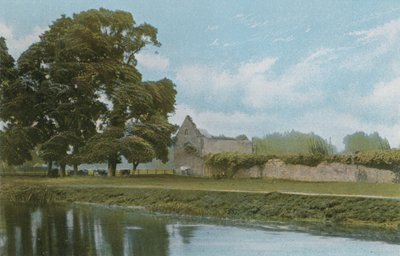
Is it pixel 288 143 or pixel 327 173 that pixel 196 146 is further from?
pixel 327 173

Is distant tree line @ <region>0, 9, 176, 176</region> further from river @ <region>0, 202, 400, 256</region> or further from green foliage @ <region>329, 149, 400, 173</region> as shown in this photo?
river @ <region>0, 202, 400, 256</region>

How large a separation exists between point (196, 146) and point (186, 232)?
27.4 m

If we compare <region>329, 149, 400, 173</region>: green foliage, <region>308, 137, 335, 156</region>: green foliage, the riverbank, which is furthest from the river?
<region>308, 137, 335, 156</region>: green foliage

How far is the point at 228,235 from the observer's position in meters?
15.9

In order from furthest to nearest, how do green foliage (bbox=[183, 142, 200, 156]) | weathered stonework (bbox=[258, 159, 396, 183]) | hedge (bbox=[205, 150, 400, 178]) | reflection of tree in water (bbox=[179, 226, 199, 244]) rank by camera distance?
green foliage (bbox=[183, 142, 200, 156]), weathered stonework (bbox=[258, 159, 396, 183]), hedge (bbox=[205, 150, 400, 178]), reflection of tree in water (bbox=[179, 226, 199, 244])

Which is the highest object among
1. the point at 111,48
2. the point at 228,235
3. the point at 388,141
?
the point at 111,48

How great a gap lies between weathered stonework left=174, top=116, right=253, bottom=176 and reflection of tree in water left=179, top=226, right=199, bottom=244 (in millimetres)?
25156

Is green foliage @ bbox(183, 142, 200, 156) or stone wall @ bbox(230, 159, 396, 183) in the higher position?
green foliage @ bbox(183, 142, 200, 156)

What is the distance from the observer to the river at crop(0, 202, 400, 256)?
43.7ft

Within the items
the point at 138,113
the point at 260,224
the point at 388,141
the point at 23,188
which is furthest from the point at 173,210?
the point at 138,113

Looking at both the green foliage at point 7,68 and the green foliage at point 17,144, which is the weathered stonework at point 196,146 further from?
the green foliage at point 7,68

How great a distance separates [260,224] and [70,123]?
22.8m

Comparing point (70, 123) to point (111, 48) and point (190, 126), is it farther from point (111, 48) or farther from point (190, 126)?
point (190, 126)

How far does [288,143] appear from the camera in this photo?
38.4 meters
